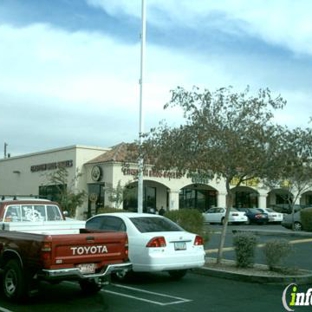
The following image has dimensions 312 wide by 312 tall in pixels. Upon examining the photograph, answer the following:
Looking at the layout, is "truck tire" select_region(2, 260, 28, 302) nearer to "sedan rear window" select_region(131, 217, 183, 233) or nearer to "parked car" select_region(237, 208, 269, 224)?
"sedan rear window" select_region(131, 217, 183, 233)

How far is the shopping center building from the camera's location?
38.0m

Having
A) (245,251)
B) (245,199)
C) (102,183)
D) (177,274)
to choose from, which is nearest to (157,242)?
(177,274)

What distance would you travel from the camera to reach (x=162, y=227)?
12305 mm

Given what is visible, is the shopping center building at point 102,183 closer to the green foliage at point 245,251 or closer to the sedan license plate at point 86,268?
the green foliage at point 245,251

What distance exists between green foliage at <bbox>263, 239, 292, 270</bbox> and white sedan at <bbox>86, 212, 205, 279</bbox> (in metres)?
1.86

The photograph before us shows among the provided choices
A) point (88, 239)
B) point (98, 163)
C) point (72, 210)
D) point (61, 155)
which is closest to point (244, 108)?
point (88, 239)

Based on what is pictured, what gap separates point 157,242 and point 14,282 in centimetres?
321

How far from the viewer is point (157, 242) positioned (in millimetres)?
11477

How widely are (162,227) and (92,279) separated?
9.36 ft

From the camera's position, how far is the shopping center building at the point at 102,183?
1495 inches

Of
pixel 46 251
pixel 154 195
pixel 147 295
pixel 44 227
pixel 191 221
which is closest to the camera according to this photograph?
pixel 46 251

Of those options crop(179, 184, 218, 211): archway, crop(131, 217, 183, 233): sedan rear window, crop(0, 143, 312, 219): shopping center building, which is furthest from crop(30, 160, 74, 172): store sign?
crop(131, 217, 183, 233): sedan rear window

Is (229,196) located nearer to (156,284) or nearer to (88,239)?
(156,284)

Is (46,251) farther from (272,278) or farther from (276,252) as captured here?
(276,252)
